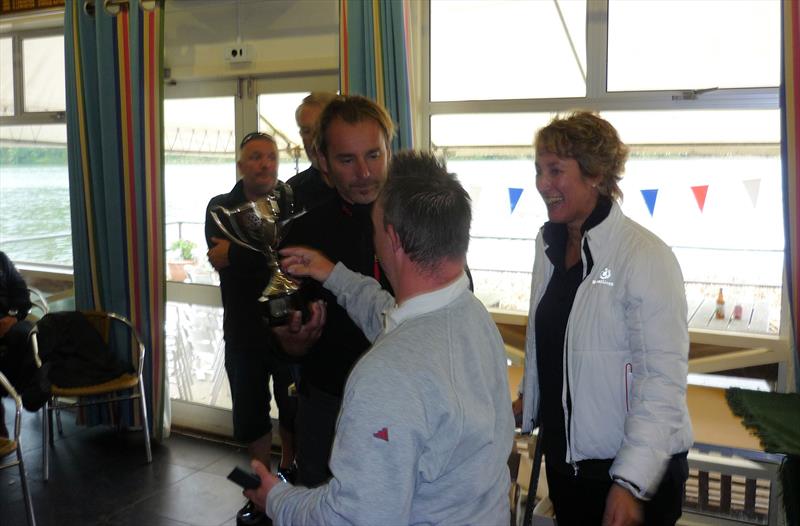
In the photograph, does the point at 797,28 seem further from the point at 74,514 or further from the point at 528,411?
the point at 74,514

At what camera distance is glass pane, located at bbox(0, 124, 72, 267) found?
478 cm

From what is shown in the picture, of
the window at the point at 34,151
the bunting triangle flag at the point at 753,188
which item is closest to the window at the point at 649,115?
the bunting triangle flag at the point at 753,188

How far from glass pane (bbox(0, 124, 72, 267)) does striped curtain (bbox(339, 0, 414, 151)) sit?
2.51 metres

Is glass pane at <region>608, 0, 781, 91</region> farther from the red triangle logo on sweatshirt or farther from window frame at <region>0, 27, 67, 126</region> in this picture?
window frame at <region>0, 27, 67, 126</region>

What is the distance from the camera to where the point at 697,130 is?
2.88 metres

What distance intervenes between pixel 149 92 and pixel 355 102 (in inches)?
96.0

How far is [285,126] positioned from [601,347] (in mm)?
2609

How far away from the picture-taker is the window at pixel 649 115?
2.79m

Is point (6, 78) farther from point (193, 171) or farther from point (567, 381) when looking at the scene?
point (567, 381)

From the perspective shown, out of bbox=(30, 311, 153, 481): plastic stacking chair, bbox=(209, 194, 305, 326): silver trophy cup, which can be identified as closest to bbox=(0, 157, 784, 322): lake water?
bbox=(30, 311, 153, 481): plastic stacking chair

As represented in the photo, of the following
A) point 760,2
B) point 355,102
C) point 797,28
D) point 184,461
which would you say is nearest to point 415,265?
point 355,102

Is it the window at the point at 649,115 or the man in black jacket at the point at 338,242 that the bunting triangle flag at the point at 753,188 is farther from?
the man in black jacket at the point at 338,242

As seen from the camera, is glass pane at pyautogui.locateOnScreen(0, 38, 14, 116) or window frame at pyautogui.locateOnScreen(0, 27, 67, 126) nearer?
window frame at pyautogui.locateOnScreen(0, 27, 67, 126)

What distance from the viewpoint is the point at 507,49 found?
3205 mm
